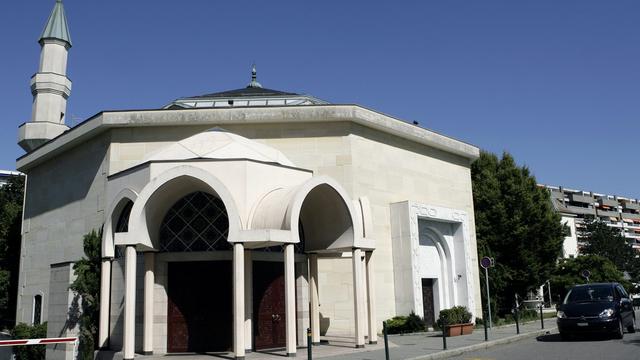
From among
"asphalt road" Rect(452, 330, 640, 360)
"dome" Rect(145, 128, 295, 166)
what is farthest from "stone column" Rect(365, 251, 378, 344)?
"dome" Rect(145, 128, 295, 166)

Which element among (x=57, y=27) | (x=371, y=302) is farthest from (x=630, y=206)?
(x=57, y=27)

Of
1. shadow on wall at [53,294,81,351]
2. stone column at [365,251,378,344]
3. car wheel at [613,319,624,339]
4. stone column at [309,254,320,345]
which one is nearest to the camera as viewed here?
car wheel at [613,319,624,339]

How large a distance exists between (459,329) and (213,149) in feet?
35.5

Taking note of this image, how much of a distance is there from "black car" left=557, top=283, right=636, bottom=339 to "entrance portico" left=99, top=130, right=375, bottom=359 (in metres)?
5.98

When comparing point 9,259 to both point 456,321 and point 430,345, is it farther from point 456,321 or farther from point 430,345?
point 430,345

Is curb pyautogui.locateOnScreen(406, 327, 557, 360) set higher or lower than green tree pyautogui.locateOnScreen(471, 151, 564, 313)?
lower

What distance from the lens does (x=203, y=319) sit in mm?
15859

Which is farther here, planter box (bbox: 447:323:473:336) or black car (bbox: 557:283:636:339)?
planter box (bbox: 447:323:473:336)

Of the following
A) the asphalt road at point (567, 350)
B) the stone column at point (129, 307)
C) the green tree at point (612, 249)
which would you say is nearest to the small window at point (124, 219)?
the stone column at point (129, 307)

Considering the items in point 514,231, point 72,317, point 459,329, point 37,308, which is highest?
point 514,231

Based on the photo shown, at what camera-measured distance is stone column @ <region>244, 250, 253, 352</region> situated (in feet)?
51.3

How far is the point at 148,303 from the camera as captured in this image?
1546 centimetres

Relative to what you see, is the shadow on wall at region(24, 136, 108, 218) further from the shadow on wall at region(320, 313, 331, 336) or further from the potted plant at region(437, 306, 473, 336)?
the potted plant at region(437, 306, 473, 336)

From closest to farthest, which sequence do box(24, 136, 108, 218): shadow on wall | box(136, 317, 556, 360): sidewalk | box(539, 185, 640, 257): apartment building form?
1. box(136, 317, 556, 360): sidewalk
2. box(24, 136, 108, 218): shadow on wall
3. box(539, 185, 640, 257): apartment building
